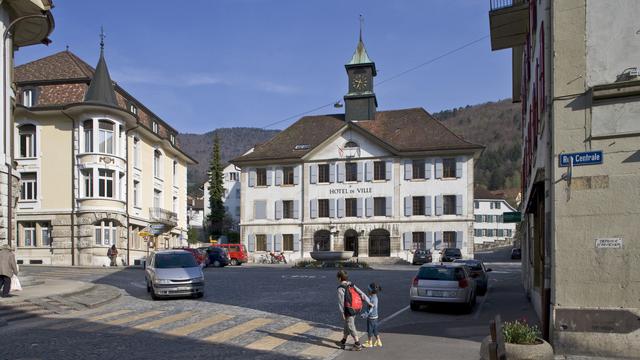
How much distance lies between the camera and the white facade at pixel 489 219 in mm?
116375

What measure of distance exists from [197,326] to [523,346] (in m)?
8.73

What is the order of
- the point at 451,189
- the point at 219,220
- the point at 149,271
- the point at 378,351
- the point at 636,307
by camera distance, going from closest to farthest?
the point at 636,307
the point at 378,351
the point at 149,271
the point at 451,189
the point at 219,220

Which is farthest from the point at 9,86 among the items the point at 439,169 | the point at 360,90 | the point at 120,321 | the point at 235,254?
the point at 360,90

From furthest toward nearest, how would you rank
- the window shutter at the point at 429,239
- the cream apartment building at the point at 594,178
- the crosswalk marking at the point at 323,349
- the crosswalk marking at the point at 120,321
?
1. the window shutter at the point at 429,239
2. the crosswalk marking at the point at 120,321
3. the crosswalk marking at the point at 323,349
4. the cream apartment building at the point at 594,178

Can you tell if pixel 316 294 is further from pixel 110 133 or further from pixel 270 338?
pixel 110 133

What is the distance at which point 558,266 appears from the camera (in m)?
11.6

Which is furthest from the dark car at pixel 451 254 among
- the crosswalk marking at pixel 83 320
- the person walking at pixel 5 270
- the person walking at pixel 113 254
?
the person walking at pixel 5 270

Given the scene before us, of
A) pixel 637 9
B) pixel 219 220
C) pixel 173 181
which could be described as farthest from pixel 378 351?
pixel 219 220

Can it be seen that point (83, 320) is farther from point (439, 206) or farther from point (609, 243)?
point (439, 206)

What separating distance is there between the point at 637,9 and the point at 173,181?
170ft

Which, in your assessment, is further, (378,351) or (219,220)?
(219,220)

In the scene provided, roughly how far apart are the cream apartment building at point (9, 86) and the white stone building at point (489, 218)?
324 ft

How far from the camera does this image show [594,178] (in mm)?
11367

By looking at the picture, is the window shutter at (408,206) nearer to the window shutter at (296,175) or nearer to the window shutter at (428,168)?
the window shutter at (428,168)
